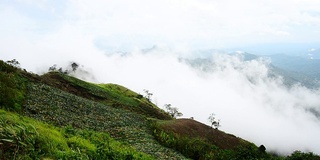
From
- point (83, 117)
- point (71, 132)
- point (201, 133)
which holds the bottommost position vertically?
point (71, 132)

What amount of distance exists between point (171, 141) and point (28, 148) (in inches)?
1378

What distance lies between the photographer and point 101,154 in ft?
62.2

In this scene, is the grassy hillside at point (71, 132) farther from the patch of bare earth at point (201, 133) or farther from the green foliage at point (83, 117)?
the patch of bare earth at point (201, 133)

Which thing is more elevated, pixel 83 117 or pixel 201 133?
pixel 201 133

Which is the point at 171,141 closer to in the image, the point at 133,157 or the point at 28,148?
the point at 133,157

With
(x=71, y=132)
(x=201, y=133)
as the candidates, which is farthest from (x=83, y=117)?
(x=201, y=133)

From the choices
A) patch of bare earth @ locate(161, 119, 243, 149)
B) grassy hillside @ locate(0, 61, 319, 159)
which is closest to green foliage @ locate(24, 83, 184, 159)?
grassy hillside @ locate(0, 61, 319, 159)

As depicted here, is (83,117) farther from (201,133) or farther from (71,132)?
(201,133)

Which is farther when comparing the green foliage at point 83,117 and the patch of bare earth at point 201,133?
the patch of bare earth at point 201,133

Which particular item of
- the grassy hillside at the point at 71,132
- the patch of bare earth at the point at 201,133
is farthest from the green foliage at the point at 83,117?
the patch of bare earth at the point at 201,133

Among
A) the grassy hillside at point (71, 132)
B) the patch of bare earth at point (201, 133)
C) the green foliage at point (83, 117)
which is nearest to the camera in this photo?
the grassy hillside at point (71, 132)

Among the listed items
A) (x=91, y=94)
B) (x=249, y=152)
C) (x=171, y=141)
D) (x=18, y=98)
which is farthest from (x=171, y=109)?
(x=18, y=98)

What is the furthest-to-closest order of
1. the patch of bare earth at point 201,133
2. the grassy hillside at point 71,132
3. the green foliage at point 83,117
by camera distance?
1. the patch of bare earth at point 201,133
2. the green foliage at point 83,117
3. the grassy hillside at point 71,132

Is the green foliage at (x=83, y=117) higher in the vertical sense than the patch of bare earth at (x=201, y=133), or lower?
lower
